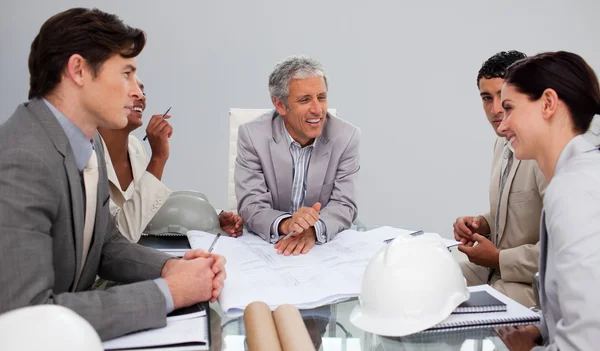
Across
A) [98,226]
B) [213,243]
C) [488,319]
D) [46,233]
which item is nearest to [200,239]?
[213,243]

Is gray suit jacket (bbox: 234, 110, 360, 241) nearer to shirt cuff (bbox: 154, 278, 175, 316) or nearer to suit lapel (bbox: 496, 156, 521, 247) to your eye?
suit lapel (bbox: 496, 156, 521, 247)

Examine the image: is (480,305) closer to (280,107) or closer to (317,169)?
(317,169)

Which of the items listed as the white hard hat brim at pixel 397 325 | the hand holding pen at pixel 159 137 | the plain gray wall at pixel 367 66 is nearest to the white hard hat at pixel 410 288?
the white hard hat brim at pixel 397 325

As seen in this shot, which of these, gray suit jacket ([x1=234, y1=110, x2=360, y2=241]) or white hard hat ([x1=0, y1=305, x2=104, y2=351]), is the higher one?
white hard hat ([x1=0, y1=305, x2=104, y2=351])

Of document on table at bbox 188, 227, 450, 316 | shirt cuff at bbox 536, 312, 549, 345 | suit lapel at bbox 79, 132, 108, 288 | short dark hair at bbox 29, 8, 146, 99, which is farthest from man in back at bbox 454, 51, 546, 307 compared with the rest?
short dark hair at bbox 29, 8, 146, 99

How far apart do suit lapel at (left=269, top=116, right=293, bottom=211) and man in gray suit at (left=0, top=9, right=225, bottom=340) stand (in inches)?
43.4

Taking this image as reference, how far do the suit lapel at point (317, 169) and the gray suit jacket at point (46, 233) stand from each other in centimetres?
143

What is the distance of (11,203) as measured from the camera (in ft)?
4.11

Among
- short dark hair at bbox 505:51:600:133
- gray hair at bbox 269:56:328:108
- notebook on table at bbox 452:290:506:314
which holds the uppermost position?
short dark hair at bbox 505:51:600:133

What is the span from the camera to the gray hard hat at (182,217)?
2.42m

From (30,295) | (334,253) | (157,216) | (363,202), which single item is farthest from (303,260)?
(363,202)

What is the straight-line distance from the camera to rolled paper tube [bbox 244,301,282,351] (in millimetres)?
1258

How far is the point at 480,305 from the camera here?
1.49m

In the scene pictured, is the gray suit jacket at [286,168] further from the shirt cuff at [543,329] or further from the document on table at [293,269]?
the shirt cuff at [543,329]
